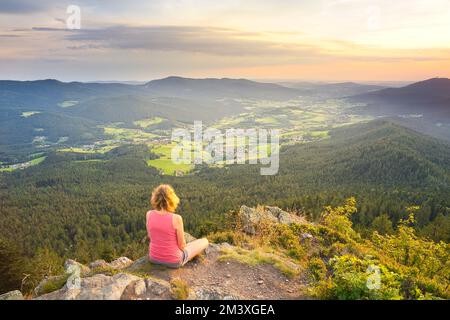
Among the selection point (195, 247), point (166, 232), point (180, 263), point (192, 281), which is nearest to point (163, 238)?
point (166, 232)

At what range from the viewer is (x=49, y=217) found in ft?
320

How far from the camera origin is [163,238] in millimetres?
9180

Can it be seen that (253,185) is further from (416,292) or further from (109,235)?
(416,292)

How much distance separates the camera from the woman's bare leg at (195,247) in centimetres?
984

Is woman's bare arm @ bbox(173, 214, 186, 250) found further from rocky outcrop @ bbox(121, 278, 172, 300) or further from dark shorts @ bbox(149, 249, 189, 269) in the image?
rocky outcrop @ bbox(121, 278, 172, 300)

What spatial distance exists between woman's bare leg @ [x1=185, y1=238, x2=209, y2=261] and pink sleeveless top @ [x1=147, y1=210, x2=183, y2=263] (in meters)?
0.45

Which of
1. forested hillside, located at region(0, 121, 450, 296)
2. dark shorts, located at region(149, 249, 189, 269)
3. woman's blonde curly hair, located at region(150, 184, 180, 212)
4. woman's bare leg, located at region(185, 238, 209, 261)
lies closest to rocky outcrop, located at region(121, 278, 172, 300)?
dark shorts, located at region(149, 249, 189, 269)

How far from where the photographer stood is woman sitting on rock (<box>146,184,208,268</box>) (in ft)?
28.7

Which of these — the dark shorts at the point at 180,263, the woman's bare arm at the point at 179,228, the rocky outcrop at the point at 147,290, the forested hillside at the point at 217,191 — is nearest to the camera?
the rocky outcrop at the point at 147,290

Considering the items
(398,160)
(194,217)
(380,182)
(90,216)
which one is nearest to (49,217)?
(90,216)

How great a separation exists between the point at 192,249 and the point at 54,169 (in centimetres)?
18933

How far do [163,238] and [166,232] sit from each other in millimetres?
333

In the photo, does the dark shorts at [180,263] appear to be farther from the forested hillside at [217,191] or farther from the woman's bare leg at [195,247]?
the forested hillside at [217,191]

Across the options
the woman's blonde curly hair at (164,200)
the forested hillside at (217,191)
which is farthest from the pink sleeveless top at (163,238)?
the forested hillside at (217,191)
